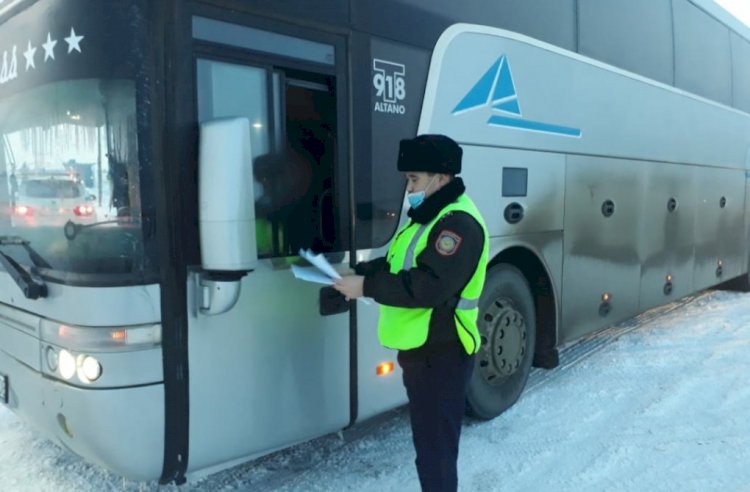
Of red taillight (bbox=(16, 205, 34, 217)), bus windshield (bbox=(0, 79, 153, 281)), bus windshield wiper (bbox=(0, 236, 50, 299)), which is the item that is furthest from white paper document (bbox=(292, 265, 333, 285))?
red taillight (bbox=(16, 205, 34, 217))

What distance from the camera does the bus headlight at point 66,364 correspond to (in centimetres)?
258

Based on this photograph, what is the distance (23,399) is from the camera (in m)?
3.02

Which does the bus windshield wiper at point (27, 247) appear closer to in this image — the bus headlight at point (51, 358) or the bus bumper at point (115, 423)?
the bus headlight at point (51, 358)

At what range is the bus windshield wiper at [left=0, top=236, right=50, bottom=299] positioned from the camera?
265cm

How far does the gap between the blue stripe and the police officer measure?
1.59 metres

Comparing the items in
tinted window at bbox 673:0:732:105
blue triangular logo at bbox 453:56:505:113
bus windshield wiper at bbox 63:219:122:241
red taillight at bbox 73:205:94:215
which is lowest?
bus windshield wiper at bbox 63:219:122:241

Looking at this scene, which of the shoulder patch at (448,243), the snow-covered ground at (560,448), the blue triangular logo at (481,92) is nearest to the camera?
the shoulder patch at (448,243)

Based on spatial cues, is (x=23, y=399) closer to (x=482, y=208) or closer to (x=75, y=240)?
(x=75, y=240)

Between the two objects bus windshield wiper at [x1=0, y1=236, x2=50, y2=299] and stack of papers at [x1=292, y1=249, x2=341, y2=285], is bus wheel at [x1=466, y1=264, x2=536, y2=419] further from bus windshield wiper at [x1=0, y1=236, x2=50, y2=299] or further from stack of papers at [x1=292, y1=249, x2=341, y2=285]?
bus windshield wiper at [x1=0, y1=236, x2=50, y2=299]

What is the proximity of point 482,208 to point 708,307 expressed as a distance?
550 centimetres

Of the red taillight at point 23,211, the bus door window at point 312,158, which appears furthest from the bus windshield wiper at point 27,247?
the bus door window at point 312,158

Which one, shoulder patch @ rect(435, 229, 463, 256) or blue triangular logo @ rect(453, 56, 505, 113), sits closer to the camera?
shoulder patch @ rect(435, 229, 463, 256)

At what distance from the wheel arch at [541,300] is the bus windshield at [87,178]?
8.73 ft

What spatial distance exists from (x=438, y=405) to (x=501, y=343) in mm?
1753
